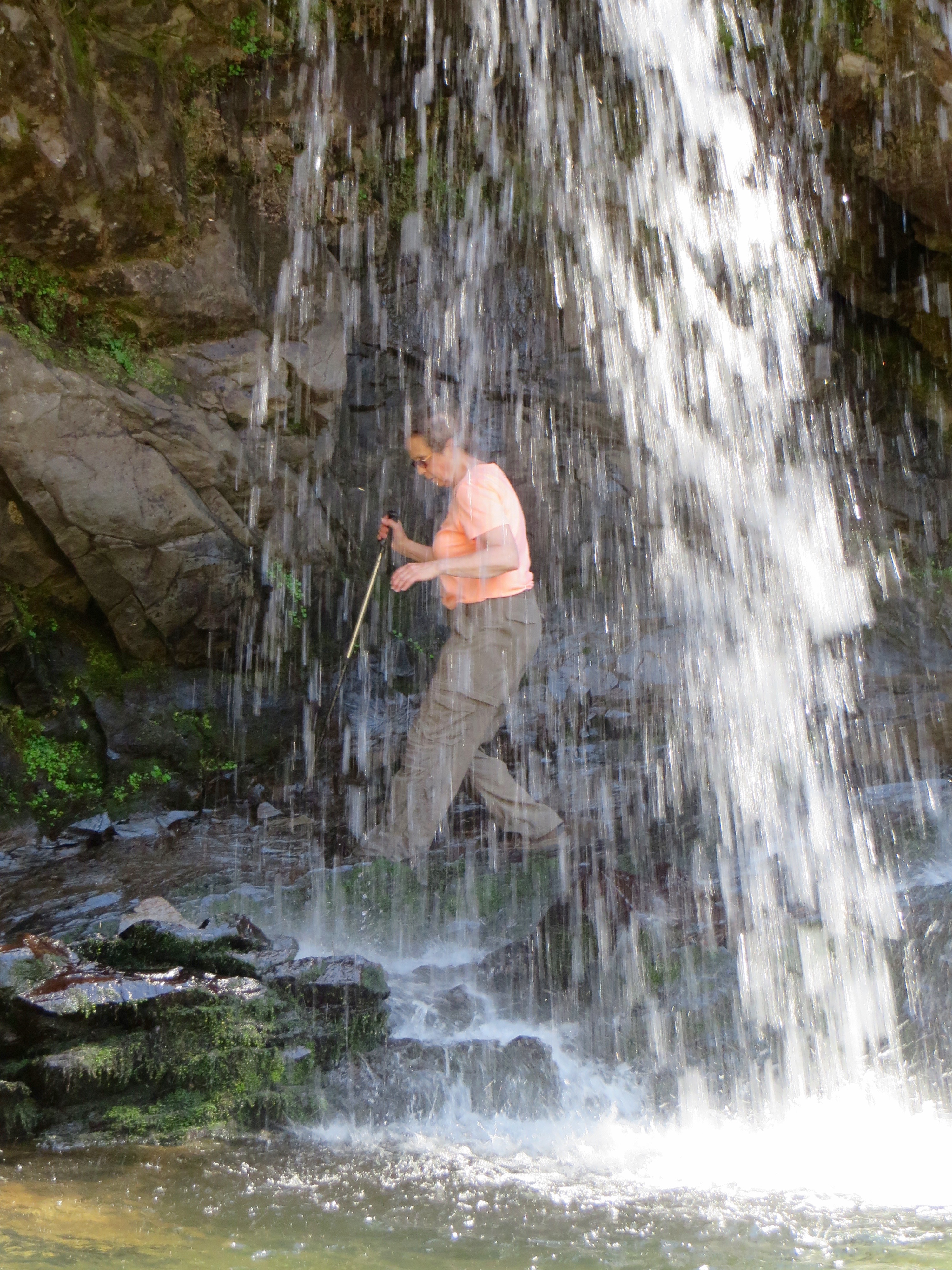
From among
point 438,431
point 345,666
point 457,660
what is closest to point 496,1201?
point 457,660

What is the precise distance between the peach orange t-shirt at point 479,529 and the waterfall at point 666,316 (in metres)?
2.42

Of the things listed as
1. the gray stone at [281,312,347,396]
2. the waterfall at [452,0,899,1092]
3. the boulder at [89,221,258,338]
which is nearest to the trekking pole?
the gray stone at [281,312,347,396]

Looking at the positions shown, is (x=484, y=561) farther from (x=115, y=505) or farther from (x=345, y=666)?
(x=115, y=505)

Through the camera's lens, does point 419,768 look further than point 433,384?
No

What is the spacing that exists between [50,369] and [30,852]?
10.3 feet

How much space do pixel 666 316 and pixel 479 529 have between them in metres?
4.94

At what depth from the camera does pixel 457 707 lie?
5.46 m

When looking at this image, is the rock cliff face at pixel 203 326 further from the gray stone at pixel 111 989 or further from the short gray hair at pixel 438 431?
the gray stone at pixel 111 989

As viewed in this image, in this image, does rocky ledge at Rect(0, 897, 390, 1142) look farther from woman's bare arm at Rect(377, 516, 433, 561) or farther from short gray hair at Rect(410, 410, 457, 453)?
short gray hair at Rect(410, 410, 457, 453)

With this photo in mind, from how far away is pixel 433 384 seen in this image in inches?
361

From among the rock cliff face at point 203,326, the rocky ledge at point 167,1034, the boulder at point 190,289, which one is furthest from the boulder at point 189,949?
the boulder at point 190,289

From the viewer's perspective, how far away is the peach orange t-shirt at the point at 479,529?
524 centimetres

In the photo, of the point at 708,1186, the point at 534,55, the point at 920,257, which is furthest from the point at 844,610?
the point at 708,1186

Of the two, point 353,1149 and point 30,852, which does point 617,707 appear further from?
point 353,1149
